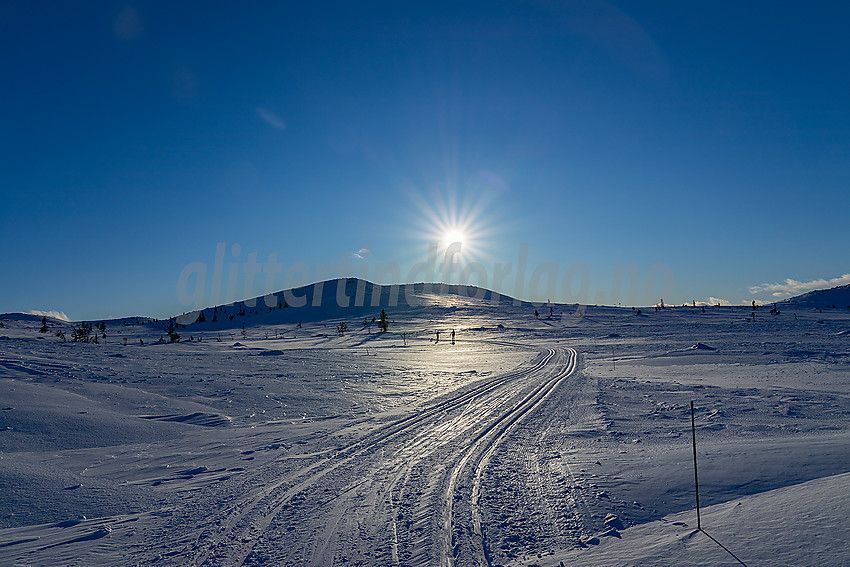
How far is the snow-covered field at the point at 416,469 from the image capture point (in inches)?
184

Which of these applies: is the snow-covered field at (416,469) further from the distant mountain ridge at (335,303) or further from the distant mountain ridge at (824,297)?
the distant mountain ridge at (824,297)

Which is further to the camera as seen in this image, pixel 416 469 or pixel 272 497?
pixel 416 469

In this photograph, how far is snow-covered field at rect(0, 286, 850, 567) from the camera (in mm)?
4672

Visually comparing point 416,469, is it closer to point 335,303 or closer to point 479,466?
point 479,466

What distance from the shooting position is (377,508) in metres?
5.78

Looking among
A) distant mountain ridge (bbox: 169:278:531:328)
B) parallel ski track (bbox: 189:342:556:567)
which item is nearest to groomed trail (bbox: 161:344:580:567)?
parallel ski track (bbox: 189:342:556:567)

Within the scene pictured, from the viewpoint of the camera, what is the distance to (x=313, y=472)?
23.4 feet

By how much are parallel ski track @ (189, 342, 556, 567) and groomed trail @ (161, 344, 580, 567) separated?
1 cm

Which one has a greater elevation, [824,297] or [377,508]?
[824,297]

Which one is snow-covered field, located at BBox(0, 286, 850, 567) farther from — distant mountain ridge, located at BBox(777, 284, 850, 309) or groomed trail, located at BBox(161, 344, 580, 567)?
distant mountain ridge, located at BBox(777, 284, 850, 309)

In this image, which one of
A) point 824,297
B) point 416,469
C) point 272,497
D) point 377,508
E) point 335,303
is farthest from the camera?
point 824,297

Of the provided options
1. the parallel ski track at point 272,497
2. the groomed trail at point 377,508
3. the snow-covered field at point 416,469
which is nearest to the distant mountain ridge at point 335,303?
the snow-covered field at point 416,469

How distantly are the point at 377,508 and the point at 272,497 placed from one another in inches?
59.8

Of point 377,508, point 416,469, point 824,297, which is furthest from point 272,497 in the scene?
point 824,297
